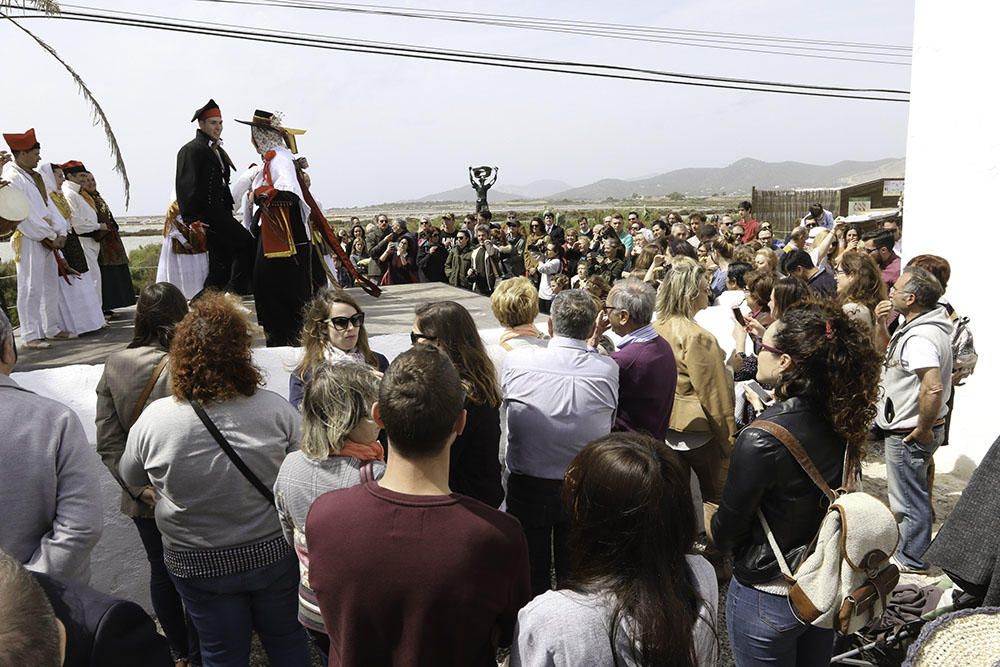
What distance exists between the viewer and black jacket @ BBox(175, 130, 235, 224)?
5504 mm

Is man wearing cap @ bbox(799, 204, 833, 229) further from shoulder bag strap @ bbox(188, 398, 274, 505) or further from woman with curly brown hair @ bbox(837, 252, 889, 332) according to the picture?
shoulder bag strap @ bbox(188, 398, 274, 505)

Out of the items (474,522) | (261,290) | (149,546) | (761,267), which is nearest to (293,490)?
(474,522)

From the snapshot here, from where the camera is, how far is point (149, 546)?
3094mm

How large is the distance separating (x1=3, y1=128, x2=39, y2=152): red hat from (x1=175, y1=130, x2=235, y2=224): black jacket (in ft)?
5.77

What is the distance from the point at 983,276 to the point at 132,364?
525cm

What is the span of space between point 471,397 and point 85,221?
581 cm

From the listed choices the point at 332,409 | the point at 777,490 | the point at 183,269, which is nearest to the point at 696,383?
the point at 777,490

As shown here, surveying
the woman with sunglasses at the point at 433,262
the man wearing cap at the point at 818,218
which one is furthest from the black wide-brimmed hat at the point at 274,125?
the man wearing cap at the point at 818,218

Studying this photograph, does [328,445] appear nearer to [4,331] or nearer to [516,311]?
[4,331]

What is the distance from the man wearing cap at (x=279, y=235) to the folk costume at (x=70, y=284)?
73.7 inches

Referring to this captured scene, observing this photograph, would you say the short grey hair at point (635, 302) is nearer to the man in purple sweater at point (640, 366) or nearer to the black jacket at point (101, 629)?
the man in purple sweater at point (640, 366)

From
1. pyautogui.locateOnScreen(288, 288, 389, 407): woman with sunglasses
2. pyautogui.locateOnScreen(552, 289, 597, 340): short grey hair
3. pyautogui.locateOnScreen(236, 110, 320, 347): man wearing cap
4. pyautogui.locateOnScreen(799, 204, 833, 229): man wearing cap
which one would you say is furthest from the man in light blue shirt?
pyautogui.locateOnScreen(799, 204, 833, 229): man wearing cap

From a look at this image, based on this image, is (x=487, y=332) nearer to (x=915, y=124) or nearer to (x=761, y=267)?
(x=761, y=267)

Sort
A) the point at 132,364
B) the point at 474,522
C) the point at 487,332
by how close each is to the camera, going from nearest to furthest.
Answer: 1. the point at 474,522
2. the point at 132,364
3. the point at 487,332
